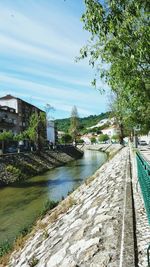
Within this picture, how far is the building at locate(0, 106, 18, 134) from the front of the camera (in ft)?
258

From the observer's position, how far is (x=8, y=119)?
270ft

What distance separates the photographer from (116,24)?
857 cm

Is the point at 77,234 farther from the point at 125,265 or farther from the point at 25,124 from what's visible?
the point at 25,124

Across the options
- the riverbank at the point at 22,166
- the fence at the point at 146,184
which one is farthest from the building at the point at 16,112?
the fence at the point at 146,184

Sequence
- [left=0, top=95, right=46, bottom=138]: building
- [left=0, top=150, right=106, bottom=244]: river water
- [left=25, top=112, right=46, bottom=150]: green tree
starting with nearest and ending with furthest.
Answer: [left=0, top=150, right=106, bottom=244]: river water
[left=25, top=112, right=46, bottom=150]: green tree
[left=0, top=95, right=46, bottom=138]: building

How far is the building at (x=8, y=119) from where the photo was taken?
78.5 meters

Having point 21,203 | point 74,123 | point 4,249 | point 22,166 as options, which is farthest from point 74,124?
point 4,249

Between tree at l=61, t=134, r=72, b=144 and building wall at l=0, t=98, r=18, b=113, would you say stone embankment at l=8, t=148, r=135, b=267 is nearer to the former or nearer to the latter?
building wall at l=0, t=98, r=18, b=113

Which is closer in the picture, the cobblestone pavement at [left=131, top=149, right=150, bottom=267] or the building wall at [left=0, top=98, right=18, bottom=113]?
the cobblestone pavement at [left=131, top=149, right=150, bottom=267]

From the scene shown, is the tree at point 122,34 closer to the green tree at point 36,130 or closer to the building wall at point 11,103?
the green tree at point 36,130

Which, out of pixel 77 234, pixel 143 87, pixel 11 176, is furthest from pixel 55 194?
pixel 77 234

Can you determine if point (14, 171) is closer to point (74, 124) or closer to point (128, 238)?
point (128, 238)

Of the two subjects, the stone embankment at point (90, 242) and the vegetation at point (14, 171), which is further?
the vegetation at point (14, 171)

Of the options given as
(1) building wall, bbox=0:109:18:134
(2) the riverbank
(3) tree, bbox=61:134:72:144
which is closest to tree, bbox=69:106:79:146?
(3) tree, bbox=61:134:72:144
